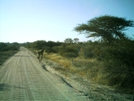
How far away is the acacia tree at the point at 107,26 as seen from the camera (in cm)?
2130

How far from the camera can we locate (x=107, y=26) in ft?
71.6

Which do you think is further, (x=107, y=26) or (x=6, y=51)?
(x=6, y=51)

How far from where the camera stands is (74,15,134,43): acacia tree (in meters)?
21.3

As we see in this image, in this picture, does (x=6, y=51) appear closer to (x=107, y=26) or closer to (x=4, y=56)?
(x=4, y=56)

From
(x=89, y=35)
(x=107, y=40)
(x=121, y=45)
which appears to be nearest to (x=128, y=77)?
(x=121, y=45)

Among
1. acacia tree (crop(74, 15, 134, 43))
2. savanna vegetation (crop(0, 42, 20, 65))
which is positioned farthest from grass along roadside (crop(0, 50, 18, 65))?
acacia tree (crop(74, 15, 134, 43))

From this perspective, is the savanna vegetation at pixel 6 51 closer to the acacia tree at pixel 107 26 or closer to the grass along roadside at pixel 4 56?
the grass along roadside at pixel 4 56

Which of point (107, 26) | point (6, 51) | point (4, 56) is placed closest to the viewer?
point (107, 26)

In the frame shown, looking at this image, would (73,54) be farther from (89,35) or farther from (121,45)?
(121,45)

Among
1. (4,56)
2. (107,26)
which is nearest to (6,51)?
(4,56)

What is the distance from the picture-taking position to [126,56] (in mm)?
12617

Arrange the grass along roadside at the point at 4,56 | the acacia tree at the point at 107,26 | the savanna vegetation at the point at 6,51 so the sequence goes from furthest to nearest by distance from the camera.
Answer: the savanna vegetation at the point at 6,51 → the grass along roadside at the point at 4,56 → the acacia tree at the point at 107,26

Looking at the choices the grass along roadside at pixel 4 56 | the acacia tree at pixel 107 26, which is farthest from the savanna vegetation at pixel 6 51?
the acacia tree at pixel 107 26

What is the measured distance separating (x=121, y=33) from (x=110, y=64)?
8.88 meters
